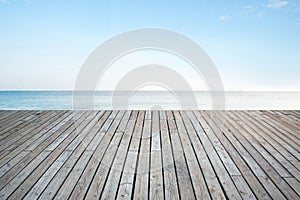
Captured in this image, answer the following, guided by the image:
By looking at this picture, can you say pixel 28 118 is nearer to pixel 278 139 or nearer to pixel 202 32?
pixel 278 139

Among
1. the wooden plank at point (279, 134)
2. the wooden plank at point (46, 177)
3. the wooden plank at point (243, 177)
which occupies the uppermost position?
the wooden plank at point (279, 134)

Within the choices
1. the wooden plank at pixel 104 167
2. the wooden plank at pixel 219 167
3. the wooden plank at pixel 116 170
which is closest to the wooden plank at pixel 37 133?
the wooden plank at pixel 104 167

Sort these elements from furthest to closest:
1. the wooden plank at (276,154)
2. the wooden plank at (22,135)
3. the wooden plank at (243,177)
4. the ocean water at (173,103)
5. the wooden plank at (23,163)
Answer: the ocean water at (173,103) → the wooden plank at (22,135) → the wooden plank at (276,154) → the wooden plank at (23,163) → the wooden plank at (243,177)

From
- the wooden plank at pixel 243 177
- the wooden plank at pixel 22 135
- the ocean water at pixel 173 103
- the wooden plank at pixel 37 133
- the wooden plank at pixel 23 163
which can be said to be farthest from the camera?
the ocean water at pixel 173 103

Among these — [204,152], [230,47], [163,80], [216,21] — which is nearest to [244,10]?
[216,21]

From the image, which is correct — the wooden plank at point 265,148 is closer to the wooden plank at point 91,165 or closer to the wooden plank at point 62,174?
the wooden plank at point 91,165

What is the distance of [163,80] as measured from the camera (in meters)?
3.72

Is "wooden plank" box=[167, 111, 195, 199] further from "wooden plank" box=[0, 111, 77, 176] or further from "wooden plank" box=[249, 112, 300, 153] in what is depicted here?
"wooden plank" box=[0, 111, 77, 176]

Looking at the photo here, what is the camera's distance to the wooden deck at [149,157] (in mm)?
1507

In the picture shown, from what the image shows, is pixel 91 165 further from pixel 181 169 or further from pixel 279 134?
pixel 279 134

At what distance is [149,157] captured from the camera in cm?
203

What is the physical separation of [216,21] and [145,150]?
5.62m

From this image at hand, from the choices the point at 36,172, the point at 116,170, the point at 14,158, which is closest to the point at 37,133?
the point at 14,158

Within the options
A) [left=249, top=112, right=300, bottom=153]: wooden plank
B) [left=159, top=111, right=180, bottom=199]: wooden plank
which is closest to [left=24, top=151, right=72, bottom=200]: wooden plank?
[left=159, top=111, right=180, bottom=199]: wooden plank
